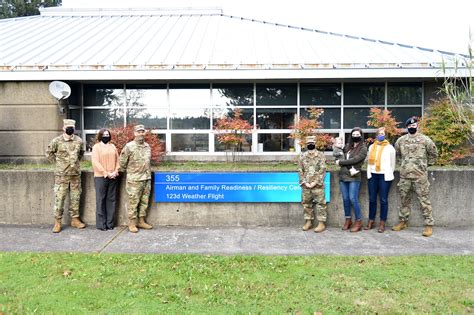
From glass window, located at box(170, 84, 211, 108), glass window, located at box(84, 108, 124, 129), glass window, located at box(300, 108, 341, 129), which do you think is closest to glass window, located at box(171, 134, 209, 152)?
glass window, located at box(170, 84, 211, 108)

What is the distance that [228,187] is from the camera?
291 inches

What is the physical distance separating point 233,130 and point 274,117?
5.88 ft

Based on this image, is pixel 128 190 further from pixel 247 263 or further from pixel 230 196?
pixel 247 263

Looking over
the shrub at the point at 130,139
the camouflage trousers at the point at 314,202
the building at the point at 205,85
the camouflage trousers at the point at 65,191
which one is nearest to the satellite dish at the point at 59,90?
the building at the point at 205,85

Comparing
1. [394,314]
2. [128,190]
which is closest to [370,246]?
[394,314]

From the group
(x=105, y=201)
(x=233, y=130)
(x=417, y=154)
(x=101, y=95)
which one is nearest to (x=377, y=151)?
(x=417, y=154)

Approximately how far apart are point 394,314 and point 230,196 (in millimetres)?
3977

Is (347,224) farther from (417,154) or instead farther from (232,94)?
(232,94)

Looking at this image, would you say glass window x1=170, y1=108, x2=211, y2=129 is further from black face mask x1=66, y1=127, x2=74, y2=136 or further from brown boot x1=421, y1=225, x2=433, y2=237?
brown boot x1=421, y1=225, x2=433, y2=237

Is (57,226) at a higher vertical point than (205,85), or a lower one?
lower

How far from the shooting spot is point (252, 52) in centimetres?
1299

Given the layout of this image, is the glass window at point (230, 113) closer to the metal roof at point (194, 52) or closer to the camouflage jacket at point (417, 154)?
the metal roof at point (194, 52)

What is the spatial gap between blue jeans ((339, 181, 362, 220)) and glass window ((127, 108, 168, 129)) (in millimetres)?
7578

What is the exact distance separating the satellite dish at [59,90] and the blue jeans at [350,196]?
325 inches
